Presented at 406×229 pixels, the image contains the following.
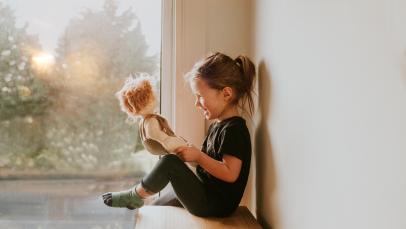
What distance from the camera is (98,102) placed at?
1.57 meters

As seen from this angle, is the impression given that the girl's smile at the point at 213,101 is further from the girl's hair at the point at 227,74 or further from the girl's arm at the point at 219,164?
the girl's arm at the point at 219,164

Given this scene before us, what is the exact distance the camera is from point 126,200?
4.02ft

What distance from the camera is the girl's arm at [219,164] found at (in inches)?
46.3

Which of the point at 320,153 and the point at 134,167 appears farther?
the point at 134,167

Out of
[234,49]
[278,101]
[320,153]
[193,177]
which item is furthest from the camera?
[234,49]

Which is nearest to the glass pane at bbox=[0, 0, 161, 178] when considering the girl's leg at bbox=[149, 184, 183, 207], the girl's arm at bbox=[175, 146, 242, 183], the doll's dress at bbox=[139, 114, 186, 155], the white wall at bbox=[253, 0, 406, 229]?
the girl's leg at bbox=[149, 184, 183, 207]

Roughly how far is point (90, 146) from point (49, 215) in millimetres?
293

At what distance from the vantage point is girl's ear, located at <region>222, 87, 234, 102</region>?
126cm

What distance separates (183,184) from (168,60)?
53 cm

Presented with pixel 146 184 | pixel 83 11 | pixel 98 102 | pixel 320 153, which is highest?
pixel 83 11

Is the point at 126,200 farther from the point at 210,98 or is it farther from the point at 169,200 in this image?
the point at 210,98

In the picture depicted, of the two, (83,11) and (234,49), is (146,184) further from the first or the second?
(83,11)

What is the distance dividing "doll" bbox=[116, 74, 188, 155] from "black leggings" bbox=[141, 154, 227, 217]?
0.05 m

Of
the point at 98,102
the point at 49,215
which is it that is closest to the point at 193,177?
the point at 98,102
